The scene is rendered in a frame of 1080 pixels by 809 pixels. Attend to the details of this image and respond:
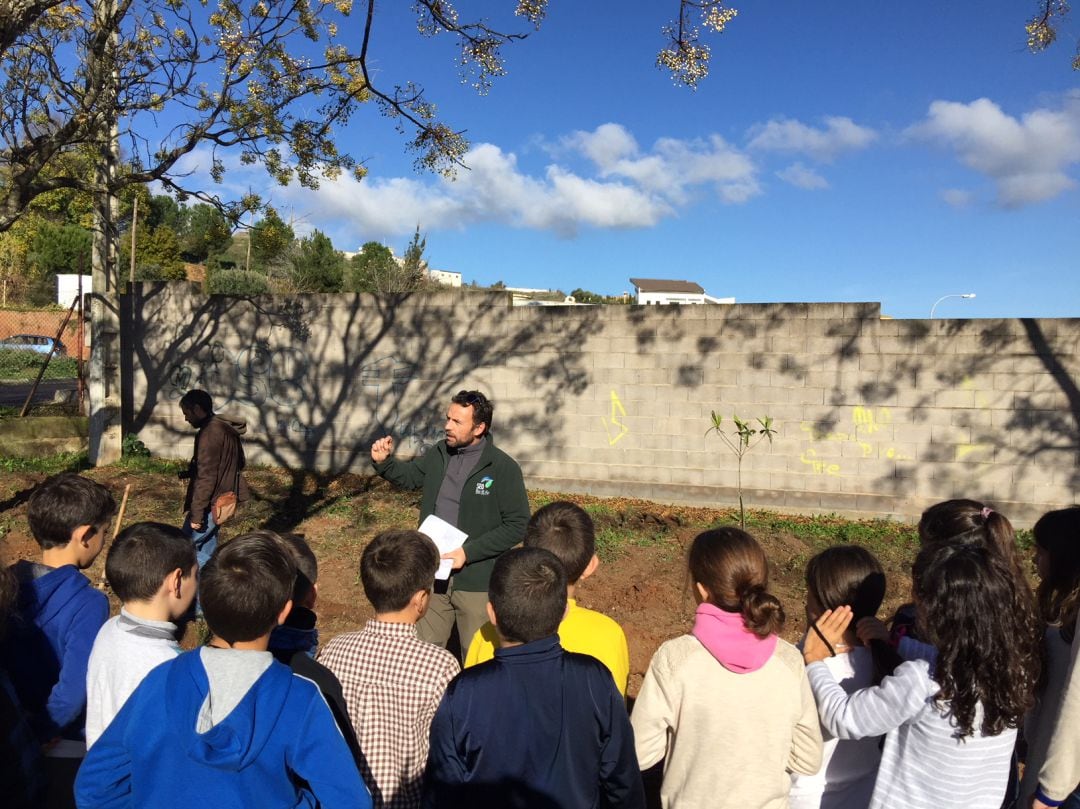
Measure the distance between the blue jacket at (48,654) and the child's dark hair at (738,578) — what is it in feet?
6.53

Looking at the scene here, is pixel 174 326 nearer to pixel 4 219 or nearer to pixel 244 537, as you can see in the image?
pixel 4 219

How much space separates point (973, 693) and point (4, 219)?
834 centimetres

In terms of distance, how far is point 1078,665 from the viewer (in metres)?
2.25

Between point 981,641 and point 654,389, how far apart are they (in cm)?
694

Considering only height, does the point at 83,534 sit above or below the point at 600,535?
above

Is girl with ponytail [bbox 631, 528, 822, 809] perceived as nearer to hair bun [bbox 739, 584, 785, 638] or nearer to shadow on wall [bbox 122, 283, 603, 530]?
hair bun [bbox 739, 584, 785, 638]

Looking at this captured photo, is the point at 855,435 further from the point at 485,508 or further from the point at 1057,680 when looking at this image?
the point at 1057,680

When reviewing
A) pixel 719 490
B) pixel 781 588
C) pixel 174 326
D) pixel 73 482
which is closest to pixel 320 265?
pixel 174 326

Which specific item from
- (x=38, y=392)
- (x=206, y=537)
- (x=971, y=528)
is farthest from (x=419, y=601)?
(x=38, y=392)

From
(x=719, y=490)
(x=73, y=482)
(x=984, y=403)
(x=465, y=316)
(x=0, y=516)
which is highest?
(x=465, y=316)

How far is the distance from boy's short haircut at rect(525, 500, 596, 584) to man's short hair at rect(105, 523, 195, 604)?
3.82ft

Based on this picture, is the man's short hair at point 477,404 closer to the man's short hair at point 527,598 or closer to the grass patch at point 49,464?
the man's short hair at point 527,598

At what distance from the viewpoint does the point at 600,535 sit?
7.62 m

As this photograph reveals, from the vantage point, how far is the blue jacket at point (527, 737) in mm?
2027
